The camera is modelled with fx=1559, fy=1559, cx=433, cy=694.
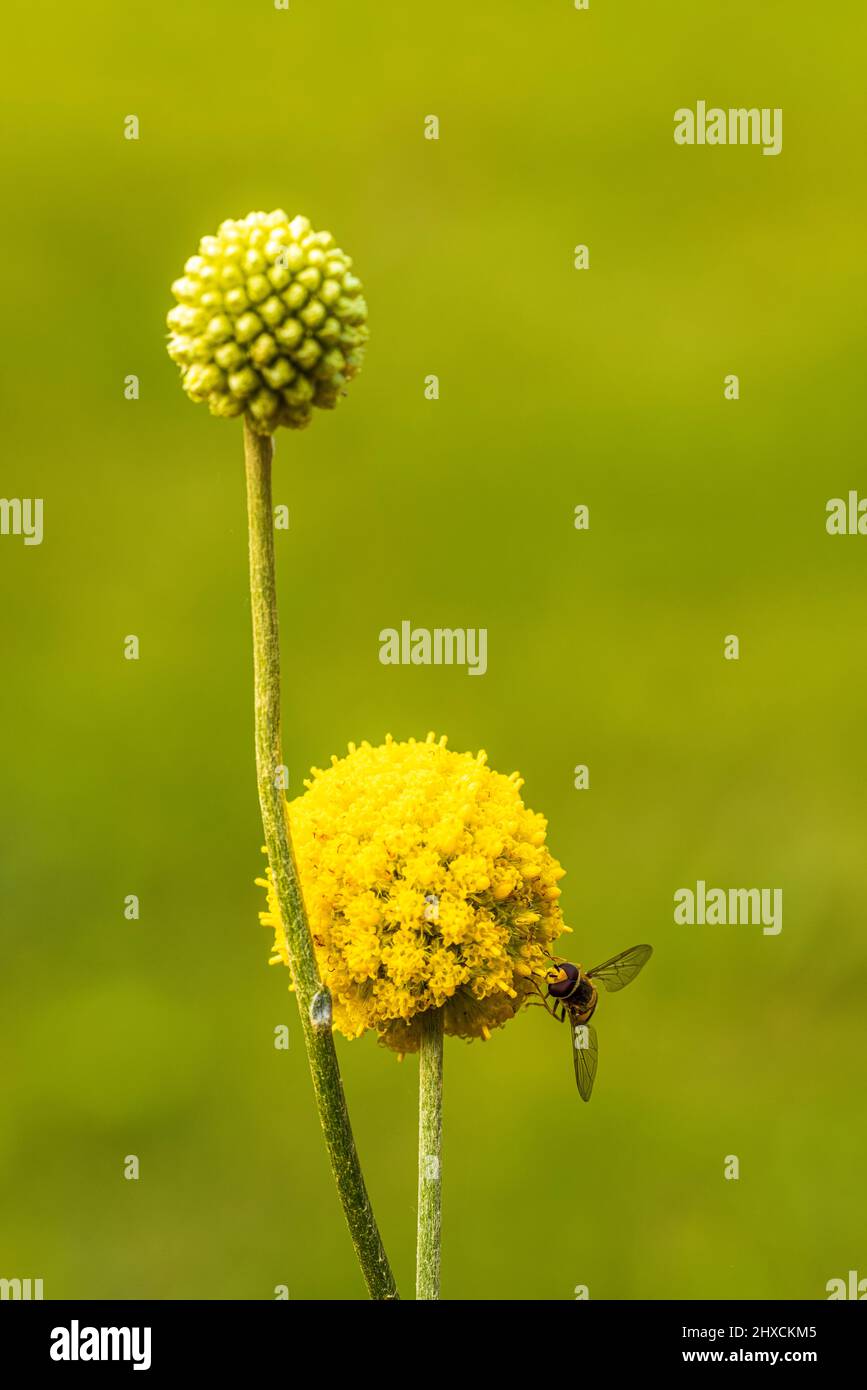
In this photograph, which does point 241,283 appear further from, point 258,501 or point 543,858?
point 543,858

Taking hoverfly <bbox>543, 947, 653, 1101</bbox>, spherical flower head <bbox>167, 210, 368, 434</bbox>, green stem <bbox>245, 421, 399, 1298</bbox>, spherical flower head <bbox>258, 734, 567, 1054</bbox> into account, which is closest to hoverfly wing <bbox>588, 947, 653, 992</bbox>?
hoverfly <bbox>543, 947, 653, 1101</bbox>

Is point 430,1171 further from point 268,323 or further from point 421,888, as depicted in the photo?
point 268,323

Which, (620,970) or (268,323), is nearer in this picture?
(268,323)

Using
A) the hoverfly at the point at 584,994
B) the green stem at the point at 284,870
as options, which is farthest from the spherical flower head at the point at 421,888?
the hoverfly at the point at 584,994

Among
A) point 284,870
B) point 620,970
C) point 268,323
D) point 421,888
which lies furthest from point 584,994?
point 268,323

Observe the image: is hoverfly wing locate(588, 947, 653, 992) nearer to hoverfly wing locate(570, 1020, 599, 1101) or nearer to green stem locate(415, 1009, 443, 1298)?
hoverfly wing locate(570, 1020, 599, 1101)

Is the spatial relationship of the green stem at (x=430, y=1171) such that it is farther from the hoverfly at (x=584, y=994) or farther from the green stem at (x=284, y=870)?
the hoverfly at (x=584, y=994)
